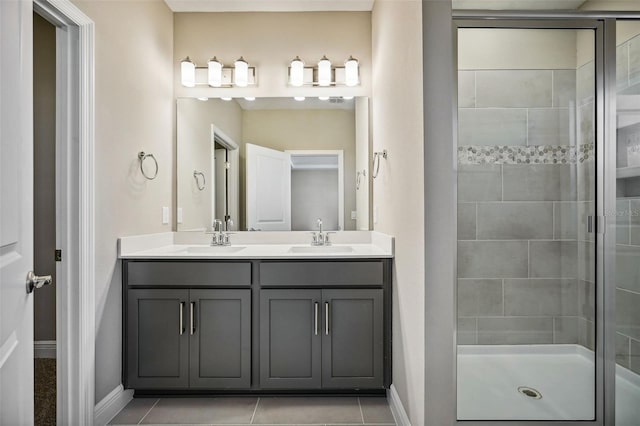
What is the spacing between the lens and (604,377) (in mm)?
1717

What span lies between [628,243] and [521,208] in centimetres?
48

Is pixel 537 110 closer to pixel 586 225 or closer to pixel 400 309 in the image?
pixel 586 225

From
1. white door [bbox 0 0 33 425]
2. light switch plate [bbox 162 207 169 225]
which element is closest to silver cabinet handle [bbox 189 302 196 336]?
light switch plate [bbox 162 207 169 225]

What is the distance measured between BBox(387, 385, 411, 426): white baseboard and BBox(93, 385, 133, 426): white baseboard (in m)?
1.51

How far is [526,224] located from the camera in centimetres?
201

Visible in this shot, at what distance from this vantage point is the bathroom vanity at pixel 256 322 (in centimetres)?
213

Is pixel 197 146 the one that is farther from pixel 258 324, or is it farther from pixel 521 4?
pixel 521 4

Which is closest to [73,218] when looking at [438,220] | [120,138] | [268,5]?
[120,138]

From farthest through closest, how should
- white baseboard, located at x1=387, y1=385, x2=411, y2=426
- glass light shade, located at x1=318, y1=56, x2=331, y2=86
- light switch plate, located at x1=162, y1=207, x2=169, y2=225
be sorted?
glass light shade, located at x1=318, y1=56, x2=331, y2=86, light switch plate, located at x1=162, y1=207, x2=169, y2=225, white baseboard, located at x1=387, y1=385, x2=411, y2=426

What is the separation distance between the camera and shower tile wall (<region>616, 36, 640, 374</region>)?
5.73ft

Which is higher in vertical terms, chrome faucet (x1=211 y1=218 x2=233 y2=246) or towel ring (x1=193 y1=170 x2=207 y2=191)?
towel ring (x1=193 y1=170 x2=207 y2=191)

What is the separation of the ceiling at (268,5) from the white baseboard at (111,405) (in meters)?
2.57

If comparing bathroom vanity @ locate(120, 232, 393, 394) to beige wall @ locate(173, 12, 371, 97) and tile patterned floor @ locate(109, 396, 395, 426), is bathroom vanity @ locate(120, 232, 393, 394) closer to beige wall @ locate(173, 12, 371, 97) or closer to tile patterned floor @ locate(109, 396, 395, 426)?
tile patterned floor @ locate(109, 396, 395, 426)

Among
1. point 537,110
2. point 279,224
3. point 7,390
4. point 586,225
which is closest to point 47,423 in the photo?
point 7,390
